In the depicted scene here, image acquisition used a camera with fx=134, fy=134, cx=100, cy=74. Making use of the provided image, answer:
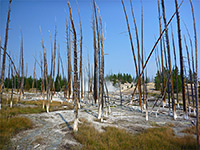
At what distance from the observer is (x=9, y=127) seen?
781cm

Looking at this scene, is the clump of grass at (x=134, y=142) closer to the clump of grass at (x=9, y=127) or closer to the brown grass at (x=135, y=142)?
the brown grass at (x=135, y=142)

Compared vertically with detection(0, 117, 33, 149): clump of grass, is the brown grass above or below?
below

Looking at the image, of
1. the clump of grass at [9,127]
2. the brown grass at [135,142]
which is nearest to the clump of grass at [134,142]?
the brown grass at [135,142]

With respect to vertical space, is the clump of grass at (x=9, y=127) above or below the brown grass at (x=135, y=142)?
above

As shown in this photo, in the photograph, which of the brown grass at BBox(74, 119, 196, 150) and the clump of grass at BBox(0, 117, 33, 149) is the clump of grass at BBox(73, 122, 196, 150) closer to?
the brown grass at BBox(74, 119, 196, 150)

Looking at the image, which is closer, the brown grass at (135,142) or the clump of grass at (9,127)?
the brown grass at (135,142)

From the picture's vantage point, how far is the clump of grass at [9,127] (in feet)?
20.4

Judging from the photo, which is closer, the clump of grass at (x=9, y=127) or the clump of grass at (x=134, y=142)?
the clump of grass at (x=134, y=142)

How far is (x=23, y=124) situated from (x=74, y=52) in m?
5.61

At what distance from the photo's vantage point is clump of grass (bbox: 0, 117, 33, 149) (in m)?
6.22

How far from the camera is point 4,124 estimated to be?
7969mm

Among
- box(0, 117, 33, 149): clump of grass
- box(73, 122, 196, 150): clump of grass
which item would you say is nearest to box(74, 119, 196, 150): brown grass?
box(73, 122, 196, 150): clump of grass

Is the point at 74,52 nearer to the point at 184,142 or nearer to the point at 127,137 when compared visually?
the point at 127,137

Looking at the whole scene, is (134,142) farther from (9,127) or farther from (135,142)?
(9,127)
